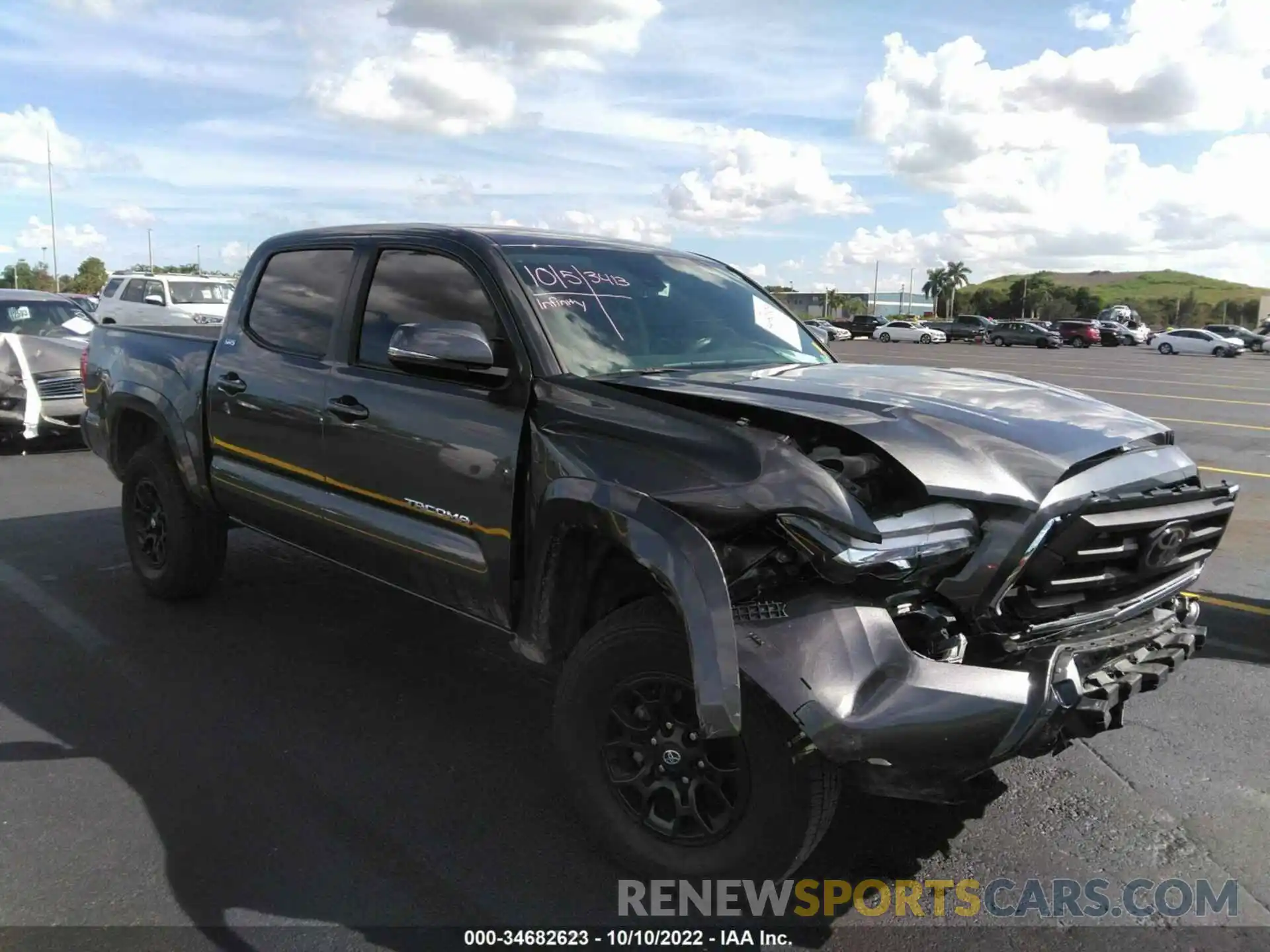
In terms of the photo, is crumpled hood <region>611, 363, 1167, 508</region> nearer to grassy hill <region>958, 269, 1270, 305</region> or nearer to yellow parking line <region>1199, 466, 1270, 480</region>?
yellow parking line <region>1199, 466, 1270, 480</region>

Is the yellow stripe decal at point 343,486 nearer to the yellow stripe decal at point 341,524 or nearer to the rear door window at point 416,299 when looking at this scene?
the yellow stripe decal at point 341,524

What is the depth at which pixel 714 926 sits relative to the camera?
2814 millimetres

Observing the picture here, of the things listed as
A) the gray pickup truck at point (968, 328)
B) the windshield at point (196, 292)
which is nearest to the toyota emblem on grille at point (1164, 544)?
the windshield at point (196, 292)

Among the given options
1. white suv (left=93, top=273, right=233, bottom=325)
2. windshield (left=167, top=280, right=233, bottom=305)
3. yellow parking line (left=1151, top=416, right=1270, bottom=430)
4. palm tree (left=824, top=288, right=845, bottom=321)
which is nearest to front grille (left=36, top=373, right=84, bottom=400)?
white suv (left=93, top=273, right=233, bottom=325)

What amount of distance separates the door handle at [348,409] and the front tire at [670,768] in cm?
144

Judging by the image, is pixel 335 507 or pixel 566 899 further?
pixel 335 507

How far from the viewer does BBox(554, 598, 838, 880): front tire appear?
2.58 metres

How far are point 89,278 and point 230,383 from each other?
9205 centimetres

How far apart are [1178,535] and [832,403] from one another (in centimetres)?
108

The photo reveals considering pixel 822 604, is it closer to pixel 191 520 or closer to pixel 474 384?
pixel 474 384

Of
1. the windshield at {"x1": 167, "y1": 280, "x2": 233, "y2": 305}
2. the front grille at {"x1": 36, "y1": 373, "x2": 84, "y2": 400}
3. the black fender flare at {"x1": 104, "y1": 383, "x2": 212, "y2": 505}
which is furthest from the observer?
the windshield at {"x1": 167, "y1": 280, "x2": 233, "y2": 305}

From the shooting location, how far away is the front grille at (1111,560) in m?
2.70

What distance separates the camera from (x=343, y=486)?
4039 mm

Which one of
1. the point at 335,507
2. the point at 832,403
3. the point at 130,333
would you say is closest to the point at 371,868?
the point at 335,507
